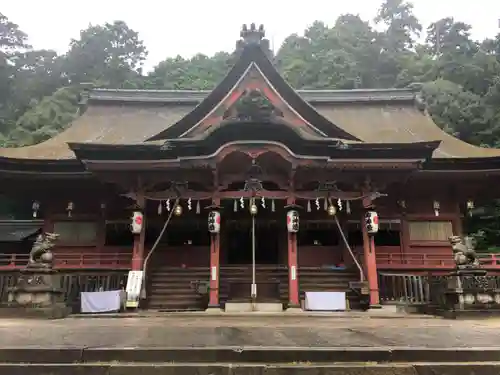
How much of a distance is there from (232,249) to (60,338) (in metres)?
12.1

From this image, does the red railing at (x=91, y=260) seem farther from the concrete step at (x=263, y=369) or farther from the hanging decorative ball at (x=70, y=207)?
the concrete step at (x=263, y=369)

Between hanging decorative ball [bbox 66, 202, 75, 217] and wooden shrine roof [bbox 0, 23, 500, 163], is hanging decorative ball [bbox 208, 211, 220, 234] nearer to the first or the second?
wooden shrine roof [bbox 0, 23, 500, 163]

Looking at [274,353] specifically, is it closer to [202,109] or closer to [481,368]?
[481,368]

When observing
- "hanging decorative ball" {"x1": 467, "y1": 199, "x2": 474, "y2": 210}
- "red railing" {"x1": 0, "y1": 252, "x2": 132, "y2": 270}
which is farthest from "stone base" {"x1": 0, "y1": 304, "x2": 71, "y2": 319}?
"hanging decorative ball" {"x1": 467, "y1": 199, "x2": 474, "y2": 210}

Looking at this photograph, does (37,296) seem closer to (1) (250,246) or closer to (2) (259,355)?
(2) (259,355)

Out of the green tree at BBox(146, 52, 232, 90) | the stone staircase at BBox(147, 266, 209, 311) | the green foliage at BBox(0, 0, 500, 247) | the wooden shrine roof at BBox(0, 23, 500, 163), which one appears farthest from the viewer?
the green tree at BBox(146, 52, 232, 90)

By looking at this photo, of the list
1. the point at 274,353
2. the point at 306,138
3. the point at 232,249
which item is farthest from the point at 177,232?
the point at 274,353

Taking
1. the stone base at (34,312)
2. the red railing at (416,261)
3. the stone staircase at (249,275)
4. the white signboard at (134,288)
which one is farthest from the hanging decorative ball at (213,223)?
the red railing at (416,261)

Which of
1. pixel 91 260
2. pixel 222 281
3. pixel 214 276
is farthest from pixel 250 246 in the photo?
pixel 91 260

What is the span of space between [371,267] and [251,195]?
4560 millimetres

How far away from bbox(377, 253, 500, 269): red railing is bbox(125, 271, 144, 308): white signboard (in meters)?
8.42

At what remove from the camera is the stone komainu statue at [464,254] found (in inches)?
457

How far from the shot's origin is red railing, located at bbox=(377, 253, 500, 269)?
50.4 feet

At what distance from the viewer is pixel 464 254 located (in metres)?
11.8
